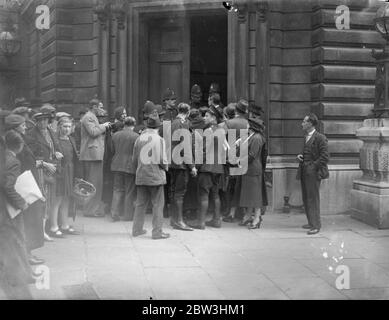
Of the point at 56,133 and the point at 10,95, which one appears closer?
the point at 56,133

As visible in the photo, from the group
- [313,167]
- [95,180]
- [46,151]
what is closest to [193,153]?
[313,167]

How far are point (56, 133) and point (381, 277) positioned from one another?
500cm

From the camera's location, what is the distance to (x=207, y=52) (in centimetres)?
1354

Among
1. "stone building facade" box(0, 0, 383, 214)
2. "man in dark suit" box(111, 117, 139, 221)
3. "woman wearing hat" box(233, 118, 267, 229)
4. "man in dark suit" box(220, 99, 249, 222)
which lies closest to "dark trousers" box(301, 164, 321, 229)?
"woman wearing hat" box(233, 118, 267, 229)

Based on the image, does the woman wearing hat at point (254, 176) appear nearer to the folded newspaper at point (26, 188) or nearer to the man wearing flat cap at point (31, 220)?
the man wearing flat cap at point (31, 220)

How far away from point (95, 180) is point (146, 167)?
7.82 ft

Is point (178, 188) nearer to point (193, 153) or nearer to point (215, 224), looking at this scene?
point (193, 153)

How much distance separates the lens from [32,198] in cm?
629

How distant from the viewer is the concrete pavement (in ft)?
20.1

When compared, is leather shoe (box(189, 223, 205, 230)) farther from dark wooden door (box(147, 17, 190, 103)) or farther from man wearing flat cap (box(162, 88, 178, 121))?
dark wooden door (box(147, 17, 190, 103))

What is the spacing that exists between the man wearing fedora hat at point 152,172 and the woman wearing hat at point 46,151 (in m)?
1.21

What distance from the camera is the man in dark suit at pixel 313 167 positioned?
30.0 feet
